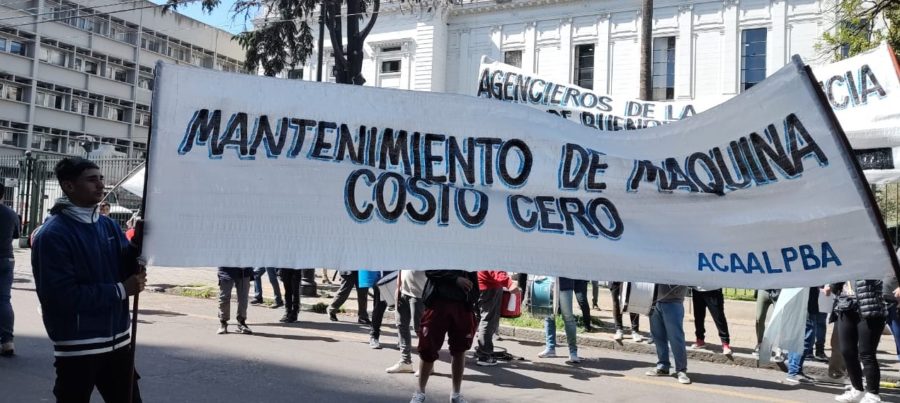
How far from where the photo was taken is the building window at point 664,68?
30.8m

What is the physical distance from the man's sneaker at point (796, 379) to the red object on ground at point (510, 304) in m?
3.06

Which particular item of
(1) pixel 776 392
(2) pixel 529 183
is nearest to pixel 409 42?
(1) pixel 776 392

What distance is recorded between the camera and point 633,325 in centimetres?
1117

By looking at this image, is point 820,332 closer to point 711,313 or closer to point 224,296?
point 711,313

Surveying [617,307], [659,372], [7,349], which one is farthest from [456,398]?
[617,307]

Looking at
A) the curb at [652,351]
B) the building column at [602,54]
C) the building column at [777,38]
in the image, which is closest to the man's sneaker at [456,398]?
the curb at [652,351]

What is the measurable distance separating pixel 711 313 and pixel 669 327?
2.35 metres

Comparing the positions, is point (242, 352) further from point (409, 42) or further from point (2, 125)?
point (2, 125)

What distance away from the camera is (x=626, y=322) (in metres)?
13.3

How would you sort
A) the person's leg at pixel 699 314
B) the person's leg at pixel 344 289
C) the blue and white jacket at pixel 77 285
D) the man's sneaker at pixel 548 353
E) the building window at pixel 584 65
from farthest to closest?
the building window at pixel 584 65 < the person's leg at pixel 344 289 < the person's leg at pixel 699 314 < the man's sneaker at pixel 548 353 < the blue and white jacket at pixel 77 285

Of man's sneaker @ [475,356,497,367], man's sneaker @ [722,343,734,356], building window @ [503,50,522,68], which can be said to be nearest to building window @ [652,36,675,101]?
building window @ [503,50,522,68]

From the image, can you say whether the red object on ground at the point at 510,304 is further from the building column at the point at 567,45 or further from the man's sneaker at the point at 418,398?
the building column at the point at 567,45

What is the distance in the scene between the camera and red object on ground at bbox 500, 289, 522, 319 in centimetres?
893

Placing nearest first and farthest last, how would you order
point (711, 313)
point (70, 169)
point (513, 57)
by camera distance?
point (70, 169) → point (711, 313) → point (513, 57)
